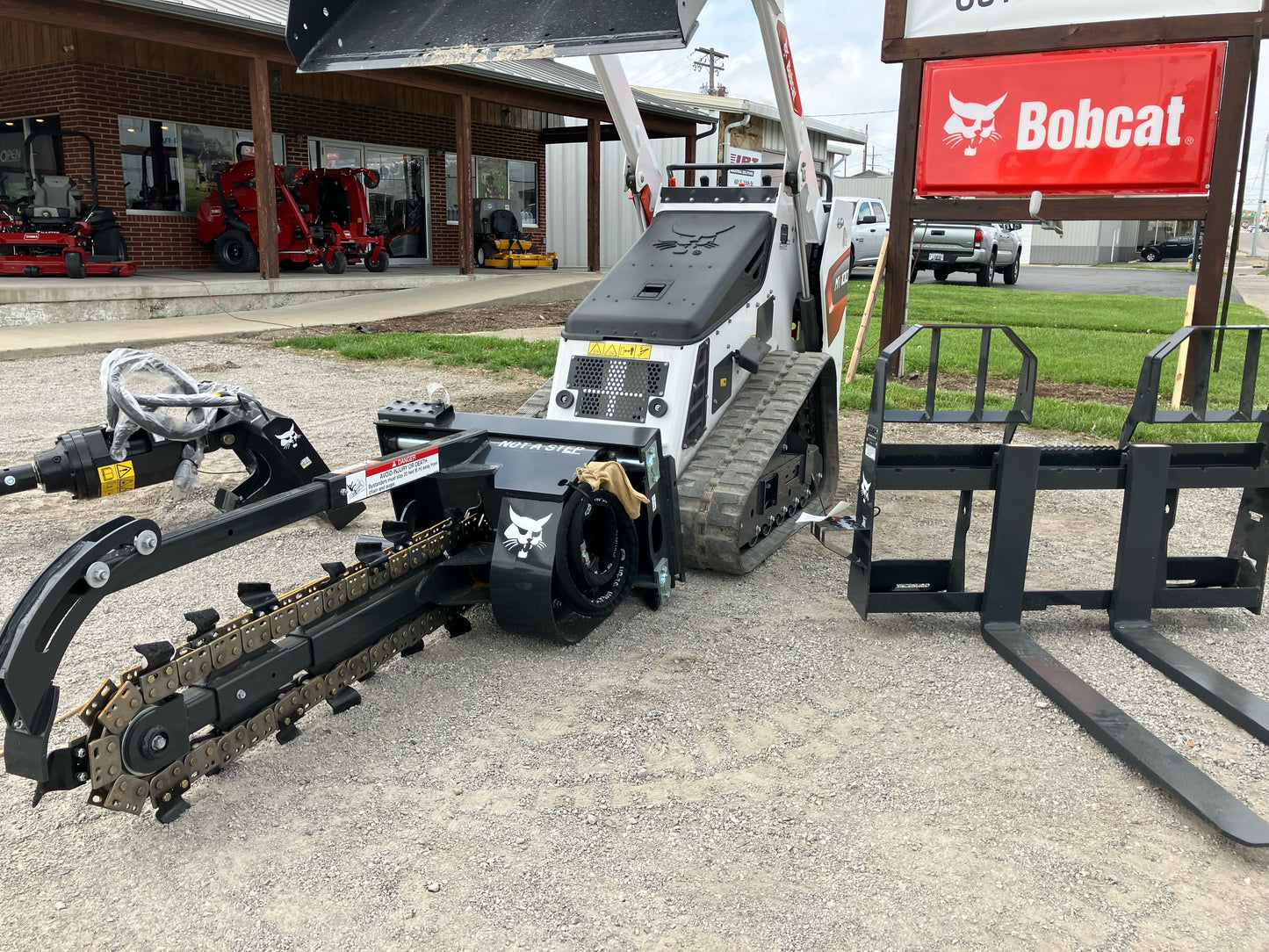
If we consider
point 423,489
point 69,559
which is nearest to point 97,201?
point 423,489

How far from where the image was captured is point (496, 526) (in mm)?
4055

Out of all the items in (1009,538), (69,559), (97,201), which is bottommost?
(1009,538)

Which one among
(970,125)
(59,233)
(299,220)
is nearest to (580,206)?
(299,220)

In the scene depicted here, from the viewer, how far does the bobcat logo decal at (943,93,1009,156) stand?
9195 mm

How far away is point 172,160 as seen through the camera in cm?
1741

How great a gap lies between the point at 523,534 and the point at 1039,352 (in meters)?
9.69

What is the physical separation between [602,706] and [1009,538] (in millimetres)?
1829

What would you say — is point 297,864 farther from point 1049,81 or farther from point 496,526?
point 1049,81

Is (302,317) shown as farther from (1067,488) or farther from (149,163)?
(1067,488)

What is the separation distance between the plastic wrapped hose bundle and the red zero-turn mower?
11.6 m

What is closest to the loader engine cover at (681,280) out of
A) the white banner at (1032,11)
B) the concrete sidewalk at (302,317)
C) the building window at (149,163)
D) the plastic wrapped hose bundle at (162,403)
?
the plastic wrapped hose bundle at (162,403)

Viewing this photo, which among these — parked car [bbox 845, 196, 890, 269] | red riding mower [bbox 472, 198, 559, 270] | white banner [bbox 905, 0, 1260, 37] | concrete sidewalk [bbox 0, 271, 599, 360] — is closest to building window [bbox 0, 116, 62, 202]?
concrete sidewalk [bbox 0, 271, 599, 360]

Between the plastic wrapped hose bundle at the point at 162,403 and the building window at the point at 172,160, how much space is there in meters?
14.1

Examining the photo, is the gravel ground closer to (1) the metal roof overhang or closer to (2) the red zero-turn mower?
(1) the metal roof overhang
